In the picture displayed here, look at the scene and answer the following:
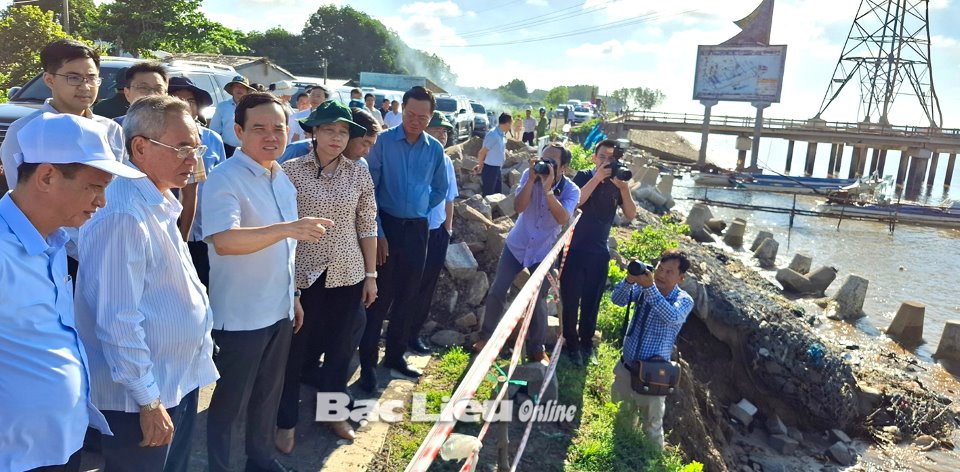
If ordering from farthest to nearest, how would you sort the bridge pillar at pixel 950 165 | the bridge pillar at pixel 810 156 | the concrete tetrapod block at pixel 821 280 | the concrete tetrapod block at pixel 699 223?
the bridge pillar at pixel 810 156 → the bridge pillar at pixel 950 165 → the concrete tetrapod block at pixel 699 223 → the concrete tetrapod block at pixel 821 280

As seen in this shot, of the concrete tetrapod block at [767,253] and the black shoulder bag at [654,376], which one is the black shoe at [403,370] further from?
the concrete tetrapod block at [767,253]

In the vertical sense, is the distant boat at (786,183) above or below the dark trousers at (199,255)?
below

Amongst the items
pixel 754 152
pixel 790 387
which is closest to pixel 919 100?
pixel 754 152

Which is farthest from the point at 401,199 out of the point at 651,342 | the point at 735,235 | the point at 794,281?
the point at 735,235

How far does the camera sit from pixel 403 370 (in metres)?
4.23

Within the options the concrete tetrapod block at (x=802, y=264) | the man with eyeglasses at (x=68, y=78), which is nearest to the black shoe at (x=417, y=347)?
the man with eyeglasses at (x=68, y=78)

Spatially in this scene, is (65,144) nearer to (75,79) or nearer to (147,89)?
(75,79)

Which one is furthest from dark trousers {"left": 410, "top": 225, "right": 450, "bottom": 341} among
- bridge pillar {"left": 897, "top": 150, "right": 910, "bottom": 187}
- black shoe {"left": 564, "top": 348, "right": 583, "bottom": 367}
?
bridge pillar {"left": 897, "top": 150, "right": 910, "bottom": 187}

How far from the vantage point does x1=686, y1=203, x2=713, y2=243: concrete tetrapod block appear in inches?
627

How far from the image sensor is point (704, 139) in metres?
34.2

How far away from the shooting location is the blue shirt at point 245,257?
94.1 inches

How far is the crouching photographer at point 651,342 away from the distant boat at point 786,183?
25412 mm

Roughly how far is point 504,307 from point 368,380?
1140 millimetres

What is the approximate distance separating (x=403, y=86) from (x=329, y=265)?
80.2ft
